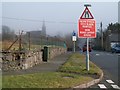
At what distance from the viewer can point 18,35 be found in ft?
63.3

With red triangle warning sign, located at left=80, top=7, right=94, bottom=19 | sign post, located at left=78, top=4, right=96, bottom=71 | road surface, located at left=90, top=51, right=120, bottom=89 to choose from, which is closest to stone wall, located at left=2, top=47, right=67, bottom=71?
sign post, located at left=78, top=4, right=96, bottom=71

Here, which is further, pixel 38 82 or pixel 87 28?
pixel 87 28

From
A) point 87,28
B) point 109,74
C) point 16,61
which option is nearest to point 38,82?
point 16,61

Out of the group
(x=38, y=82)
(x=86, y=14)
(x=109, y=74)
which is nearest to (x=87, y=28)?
(x=86, y=14)

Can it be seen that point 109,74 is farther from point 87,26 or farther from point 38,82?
point 38,82

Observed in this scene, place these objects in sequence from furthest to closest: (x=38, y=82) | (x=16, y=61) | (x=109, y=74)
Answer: (x=109, y=74) → (x=16, y=61) → (x=38, y=82)

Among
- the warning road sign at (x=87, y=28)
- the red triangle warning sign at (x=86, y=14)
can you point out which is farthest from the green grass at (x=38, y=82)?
the red triangle warning sign at (x=86, y=14)

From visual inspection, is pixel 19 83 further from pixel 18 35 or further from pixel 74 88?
pixel 18 35

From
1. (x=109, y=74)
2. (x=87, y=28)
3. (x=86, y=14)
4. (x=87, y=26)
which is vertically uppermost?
(x=86, y=14)

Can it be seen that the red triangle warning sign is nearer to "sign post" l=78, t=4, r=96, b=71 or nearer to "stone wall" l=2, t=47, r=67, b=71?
"sign post" l=78, t=4, r=96, b=71

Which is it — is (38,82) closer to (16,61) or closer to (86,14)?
(16,61)

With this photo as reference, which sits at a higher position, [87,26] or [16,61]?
[87,26]

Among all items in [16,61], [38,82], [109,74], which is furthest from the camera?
[109,74]

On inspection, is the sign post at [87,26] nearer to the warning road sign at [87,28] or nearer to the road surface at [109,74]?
the warning road sign at [87,28]
